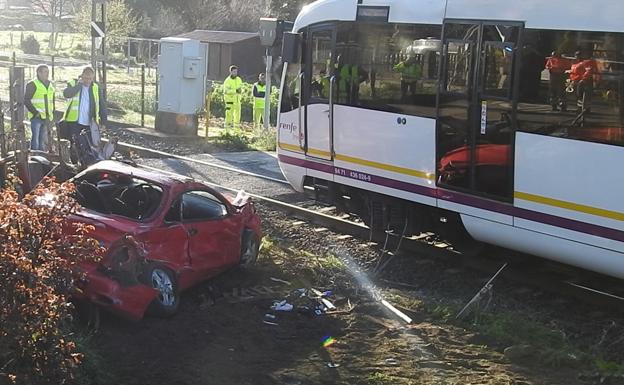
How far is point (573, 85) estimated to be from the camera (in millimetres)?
8859

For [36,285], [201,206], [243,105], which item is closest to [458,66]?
[201,206]

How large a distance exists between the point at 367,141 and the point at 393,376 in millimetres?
4785

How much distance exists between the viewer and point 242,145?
816 inches

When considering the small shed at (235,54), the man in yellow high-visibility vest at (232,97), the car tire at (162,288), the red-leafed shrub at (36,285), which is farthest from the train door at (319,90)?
the small shed at (235,54)

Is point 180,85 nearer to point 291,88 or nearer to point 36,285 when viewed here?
point 291,88

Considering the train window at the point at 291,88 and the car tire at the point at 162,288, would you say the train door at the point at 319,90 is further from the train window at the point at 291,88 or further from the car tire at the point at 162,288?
the car tire at the point at 162,288

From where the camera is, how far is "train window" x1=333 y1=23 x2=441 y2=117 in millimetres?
10508

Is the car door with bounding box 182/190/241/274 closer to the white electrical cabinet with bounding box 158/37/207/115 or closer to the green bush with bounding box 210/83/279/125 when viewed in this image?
the white electrical cabinet with bounding box 158/37/207/115

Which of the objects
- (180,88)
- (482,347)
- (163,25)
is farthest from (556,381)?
(163,25)

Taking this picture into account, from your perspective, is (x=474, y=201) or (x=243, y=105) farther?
(x=243, y=105)

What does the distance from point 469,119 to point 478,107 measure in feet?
0.62

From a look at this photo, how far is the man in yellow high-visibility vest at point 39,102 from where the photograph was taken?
14.9m

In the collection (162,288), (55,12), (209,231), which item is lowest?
(162,288)

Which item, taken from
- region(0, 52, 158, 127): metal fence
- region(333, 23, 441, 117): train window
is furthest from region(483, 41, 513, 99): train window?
region(0, 52, 158, 127): metal fence
